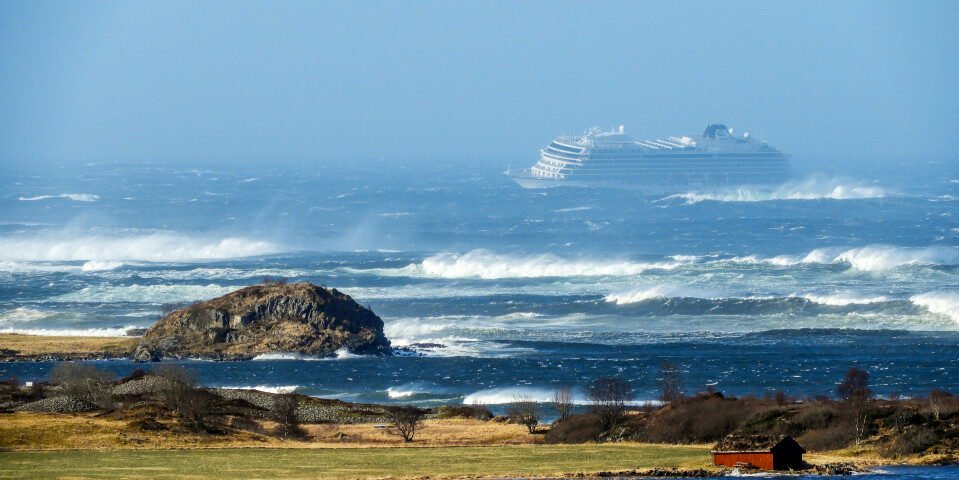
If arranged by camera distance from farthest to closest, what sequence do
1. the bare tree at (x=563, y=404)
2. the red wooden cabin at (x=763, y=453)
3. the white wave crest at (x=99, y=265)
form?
1. the white wave crest at (x=99, y=265)
2. the bare tree at (x=563, y=404)
3. the red wooden cabin at (x=763, y=453)

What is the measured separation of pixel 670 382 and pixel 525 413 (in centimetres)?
747

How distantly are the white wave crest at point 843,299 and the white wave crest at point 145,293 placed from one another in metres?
30.7

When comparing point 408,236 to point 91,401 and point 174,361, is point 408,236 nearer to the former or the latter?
point 174,361

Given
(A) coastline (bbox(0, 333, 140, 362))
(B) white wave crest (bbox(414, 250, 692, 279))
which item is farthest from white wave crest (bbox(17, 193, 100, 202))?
(A) coastline (bbox(0, 333, 140, 362))

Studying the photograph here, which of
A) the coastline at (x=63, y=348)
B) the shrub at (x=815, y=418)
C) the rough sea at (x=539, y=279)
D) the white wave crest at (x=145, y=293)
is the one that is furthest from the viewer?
the white wave crest at (x=145, y=293)

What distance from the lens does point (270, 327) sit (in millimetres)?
72062

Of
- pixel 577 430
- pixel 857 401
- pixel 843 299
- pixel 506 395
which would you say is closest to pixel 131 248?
pixel 843 299

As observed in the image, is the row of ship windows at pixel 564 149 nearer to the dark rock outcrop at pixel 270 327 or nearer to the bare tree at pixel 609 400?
the dark rock outcrop at pixel 270 327

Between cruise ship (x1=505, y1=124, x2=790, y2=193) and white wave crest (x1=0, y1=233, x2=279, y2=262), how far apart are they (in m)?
65.6

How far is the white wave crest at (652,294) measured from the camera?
8588 centimetres

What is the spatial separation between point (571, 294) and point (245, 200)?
86632 millimetres

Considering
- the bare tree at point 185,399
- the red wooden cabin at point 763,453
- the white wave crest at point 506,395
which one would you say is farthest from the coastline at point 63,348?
the red wooden cabin at point 763,453

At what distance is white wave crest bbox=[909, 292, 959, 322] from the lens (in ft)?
255

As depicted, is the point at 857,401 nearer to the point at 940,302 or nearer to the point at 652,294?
the point at 940,302
